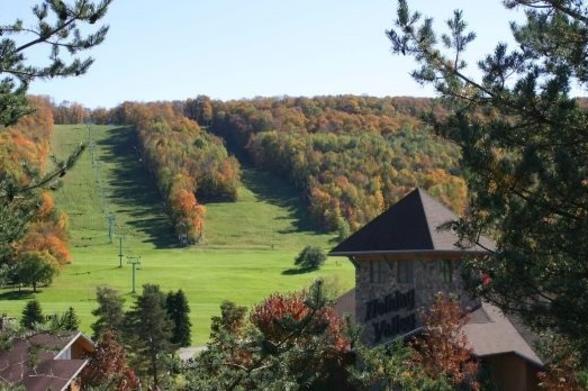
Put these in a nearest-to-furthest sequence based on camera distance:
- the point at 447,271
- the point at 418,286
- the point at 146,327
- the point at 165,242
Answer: the point at 447,271
the point at 418,286
the point at 146,327
the point at 165,242

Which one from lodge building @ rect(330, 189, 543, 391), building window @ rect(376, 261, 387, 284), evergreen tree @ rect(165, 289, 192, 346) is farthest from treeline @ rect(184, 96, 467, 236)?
building window @ rect(376, 261, 387, 284)

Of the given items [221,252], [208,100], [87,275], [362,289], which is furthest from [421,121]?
[208,100]

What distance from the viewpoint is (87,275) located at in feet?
257

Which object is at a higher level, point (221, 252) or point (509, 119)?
point (509, 119)

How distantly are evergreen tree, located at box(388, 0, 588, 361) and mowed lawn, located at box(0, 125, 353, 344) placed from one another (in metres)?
32.3

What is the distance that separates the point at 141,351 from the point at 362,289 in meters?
14.2

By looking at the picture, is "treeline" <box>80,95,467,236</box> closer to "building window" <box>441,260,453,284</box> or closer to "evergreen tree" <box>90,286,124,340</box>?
"evergreen tree" <box>90,286,124,340</box>

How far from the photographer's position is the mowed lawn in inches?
2739

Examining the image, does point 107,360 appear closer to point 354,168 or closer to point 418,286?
point 418,286

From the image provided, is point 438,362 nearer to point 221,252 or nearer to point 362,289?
point 362,289

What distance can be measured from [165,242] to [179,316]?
55.7 metres

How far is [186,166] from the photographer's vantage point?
5276 inches

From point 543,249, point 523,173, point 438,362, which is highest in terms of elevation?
point 523,173

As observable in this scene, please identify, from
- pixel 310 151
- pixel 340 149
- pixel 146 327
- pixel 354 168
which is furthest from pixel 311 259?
pixel 340 149
